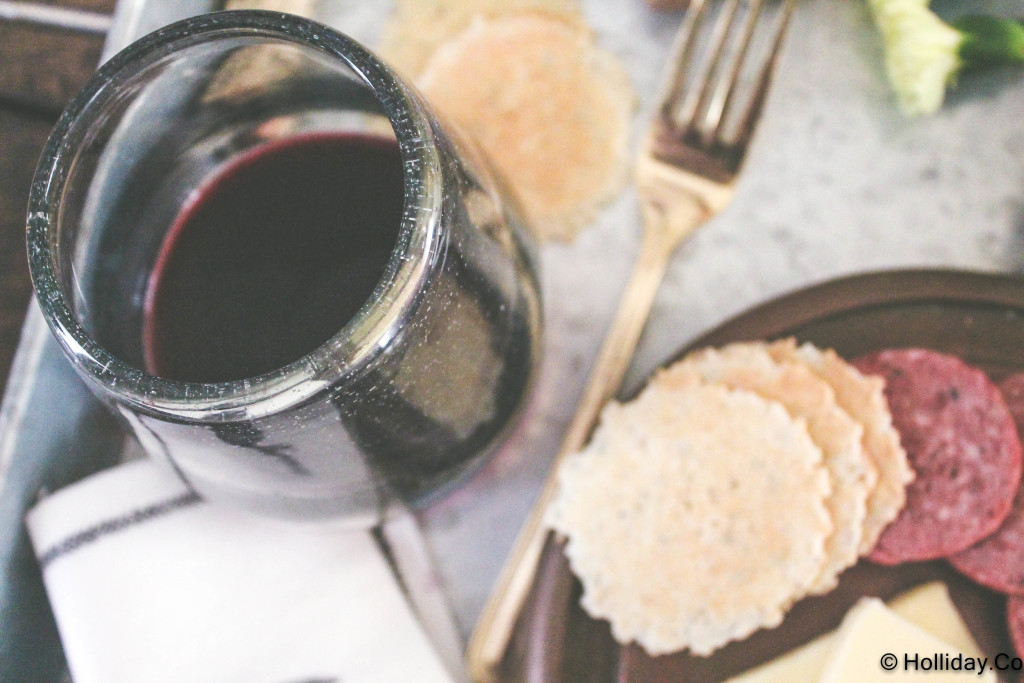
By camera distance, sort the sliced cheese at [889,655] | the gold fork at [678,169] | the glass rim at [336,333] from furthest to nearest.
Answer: the gold fork at [678,169], the sliced cheese at [889,655], the glass rim at [336,333]

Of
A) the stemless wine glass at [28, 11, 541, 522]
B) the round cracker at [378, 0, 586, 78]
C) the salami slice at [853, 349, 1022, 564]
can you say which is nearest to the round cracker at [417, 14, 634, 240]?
the round cracker at [378, 0, 586, 78]

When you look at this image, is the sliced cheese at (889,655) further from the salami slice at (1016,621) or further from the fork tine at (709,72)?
the fork tine at (709,72)

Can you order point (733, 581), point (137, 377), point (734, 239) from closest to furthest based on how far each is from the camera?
point (137, 377) → point (733, 581) → point (734, 239)

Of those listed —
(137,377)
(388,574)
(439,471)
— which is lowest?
(388,574)

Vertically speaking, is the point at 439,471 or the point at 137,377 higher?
the point at 137,377

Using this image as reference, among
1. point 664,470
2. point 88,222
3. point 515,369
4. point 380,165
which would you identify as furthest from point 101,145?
point 664,470

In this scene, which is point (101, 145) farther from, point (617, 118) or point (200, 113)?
point (617, 118)

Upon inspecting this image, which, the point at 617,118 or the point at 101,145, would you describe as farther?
the point at 617,118

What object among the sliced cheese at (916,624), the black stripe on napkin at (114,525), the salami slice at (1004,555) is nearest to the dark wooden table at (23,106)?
the black stripe on napkin at (114,525)
